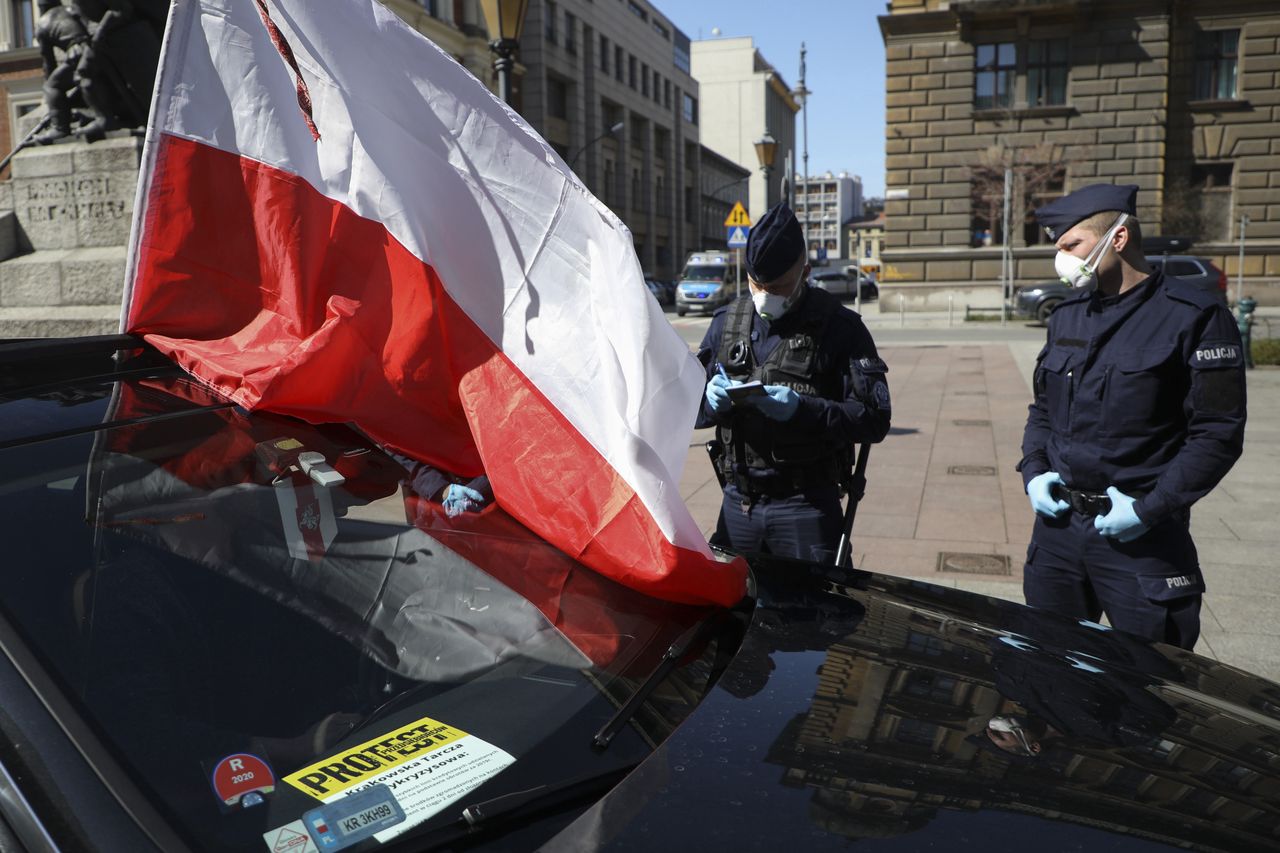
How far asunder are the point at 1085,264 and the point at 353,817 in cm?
265

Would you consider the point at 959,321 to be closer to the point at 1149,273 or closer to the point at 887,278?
the point at 887,278

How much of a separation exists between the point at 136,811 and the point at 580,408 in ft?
4.33

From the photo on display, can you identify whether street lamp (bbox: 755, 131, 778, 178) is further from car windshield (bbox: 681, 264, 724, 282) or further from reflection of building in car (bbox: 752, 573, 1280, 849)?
car windshield (bbox: 681, 264, 724, 282)

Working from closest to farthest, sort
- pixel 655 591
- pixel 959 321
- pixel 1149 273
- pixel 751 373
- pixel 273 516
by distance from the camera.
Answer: pixel 273 516 < pixel 655 591 < pixel 1149 273 < pixel 751 373 < pixel 959 321

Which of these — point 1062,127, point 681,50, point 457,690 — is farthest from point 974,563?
point 681,50

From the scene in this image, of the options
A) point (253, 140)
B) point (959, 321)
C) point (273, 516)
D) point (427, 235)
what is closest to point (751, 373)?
point (427, 235)

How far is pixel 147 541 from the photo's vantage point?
1.94m

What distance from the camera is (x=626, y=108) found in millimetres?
66438

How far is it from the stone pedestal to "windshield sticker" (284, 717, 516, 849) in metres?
5.45

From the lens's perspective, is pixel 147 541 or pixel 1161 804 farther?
pixel 147 541

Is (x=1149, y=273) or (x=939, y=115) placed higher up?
(x=939, y=115)

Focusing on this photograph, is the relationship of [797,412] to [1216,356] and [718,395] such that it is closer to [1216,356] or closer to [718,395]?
[718,395]

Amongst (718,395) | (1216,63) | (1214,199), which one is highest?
(1216,63)

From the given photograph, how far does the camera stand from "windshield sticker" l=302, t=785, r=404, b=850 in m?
1.53
